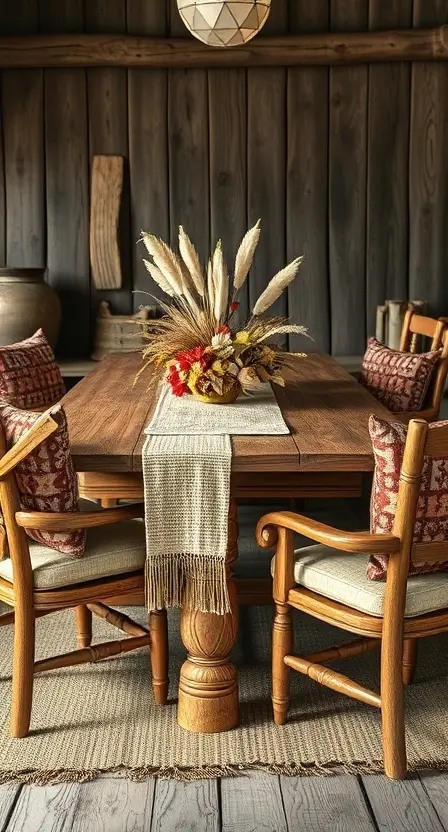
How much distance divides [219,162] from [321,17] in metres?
0.98

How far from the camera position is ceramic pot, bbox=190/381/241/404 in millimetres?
3403

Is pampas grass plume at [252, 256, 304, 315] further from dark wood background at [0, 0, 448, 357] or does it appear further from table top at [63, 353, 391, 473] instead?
dark wood background at [0, 0, 448, 357]

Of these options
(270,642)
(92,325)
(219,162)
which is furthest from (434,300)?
(270,642)

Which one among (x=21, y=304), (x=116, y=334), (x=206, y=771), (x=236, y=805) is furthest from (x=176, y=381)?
(x=116, y=334)

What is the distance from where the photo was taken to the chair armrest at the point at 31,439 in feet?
8.07

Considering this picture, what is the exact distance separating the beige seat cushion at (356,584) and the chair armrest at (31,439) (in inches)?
29.9

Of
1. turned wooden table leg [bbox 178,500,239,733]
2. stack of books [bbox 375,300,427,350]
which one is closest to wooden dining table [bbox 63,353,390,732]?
turned wooden table leg [bbox 178,500,239,733]

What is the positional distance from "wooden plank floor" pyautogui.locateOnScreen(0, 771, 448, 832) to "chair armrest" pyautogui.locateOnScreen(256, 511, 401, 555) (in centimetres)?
58

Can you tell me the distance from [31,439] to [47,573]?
0.39m

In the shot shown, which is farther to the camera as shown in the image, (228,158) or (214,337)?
(228,158)

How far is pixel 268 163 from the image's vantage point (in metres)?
5.95

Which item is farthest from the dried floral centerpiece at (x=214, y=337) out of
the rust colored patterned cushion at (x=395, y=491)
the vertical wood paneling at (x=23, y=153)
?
the vertical wood paneling at (x=23, y=153)

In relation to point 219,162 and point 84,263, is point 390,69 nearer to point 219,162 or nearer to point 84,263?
point 219,162

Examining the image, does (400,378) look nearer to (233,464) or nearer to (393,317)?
(393,317)
